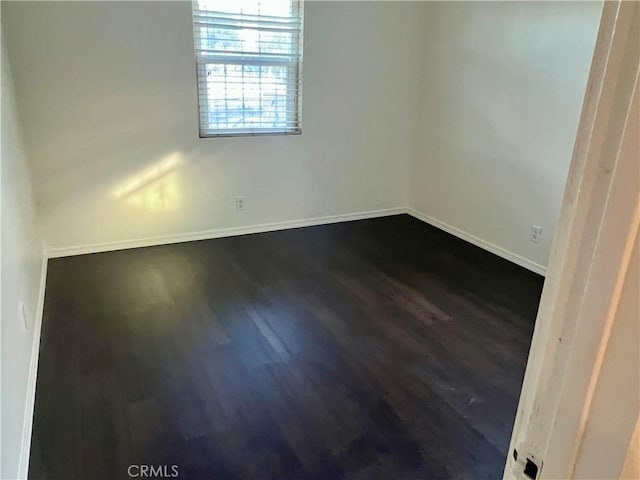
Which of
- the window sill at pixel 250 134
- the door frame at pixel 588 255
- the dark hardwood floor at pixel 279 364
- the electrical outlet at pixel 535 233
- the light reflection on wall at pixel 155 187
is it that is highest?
the door frame at pixel 588 255

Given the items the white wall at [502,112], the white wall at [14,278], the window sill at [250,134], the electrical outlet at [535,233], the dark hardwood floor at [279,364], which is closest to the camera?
the white wall at [14,278]

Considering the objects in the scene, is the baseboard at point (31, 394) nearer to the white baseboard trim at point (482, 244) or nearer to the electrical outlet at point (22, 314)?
the electrical outlet at point (22, 314)

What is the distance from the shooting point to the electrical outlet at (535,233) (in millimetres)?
3625

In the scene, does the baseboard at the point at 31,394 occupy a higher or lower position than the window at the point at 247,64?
lower

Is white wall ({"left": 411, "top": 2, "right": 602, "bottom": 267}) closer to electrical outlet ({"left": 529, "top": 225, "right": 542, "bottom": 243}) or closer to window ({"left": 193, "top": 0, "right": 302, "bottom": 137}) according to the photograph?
electrical outlet ({"left": 529, "top": 225, "right": 542, "bottom": 243})

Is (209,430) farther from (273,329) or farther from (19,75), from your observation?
(19,75)

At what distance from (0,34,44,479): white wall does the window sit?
1354 millimetres

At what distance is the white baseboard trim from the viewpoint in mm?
3704

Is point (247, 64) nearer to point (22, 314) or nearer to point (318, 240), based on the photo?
point (318, 240)

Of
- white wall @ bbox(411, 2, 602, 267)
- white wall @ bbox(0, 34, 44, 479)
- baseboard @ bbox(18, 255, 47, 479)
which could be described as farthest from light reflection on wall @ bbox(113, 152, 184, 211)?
white wall @ bbox(411, 2, 602, 267)

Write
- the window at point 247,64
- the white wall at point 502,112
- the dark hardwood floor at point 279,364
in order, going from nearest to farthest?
the dark hardwood floor at point 279,364
the white wall at point 502,112
the window at point 247,64

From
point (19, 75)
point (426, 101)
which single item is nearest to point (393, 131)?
point (426, 101)

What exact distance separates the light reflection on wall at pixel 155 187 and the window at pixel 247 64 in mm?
379

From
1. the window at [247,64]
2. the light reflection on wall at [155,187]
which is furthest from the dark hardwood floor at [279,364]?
the window at [247,64]
